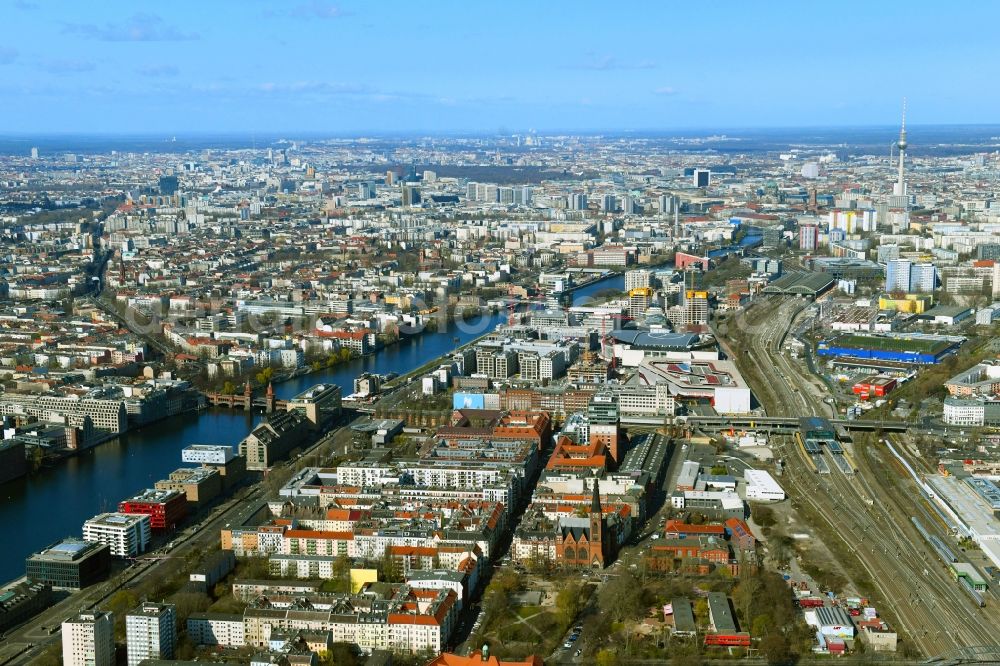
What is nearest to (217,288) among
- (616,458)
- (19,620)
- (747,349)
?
(747,349)

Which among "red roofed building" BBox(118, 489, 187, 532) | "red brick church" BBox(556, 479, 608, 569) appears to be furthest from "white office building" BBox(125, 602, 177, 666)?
"red brick church" BBox(556, 479, 608, 569)

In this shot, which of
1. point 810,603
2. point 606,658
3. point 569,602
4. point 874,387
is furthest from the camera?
point 874,387

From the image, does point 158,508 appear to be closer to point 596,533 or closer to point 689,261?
point 596,533

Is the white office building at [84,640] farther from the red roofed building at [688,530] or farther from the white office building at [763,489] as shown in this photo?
the white office building at [763,489]

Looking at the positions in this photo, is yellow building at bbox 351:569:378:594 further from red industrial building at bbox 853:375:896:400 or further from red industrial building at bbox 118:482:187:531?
red industrial building at bbox 853:375:896:400

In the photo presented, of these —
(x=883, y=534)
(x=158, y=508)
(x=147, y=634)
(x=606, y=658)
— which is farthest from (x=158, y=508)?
(x=883, y=534)

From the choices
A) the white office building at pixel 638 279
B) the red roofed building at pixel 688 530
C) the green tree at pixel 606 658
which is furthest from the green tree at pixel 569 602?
the white office building at pixel 638 279
